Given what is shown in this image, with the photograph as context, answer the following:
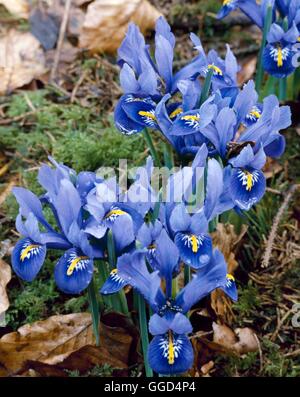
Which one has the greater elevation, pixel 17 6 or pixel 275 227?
pixel 17 6

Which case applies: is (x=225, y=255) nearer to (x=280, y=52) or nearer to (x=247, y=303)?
(x=247, y=303)

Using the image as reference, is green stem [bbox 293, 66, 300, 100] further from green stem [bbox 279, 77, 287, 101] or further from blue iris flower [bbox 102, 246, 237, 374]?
blue iris flower [bbox 102, 246, 237, 374]

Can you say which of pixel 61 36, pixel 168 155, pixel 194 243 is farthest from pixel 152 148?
pixel 61 36

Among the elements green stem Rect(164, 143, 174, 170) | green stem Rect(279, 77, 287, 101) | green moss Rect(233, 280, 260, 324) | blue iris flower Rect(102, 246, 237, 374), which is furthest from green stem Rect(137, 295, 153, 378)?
green stem Rect(279, 77, 287, 101)

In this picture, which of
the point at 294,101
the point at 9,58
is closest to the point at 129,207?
the point at 294,101

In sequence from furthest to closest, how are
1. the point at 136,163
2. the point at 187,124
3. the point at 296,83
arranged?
the point at 296,83 → the point at 136,163 → the point at 187,124

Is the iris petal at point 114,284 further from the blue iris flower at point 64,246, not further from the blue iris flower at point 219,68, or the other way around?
the blue iris flower at point 219,68
